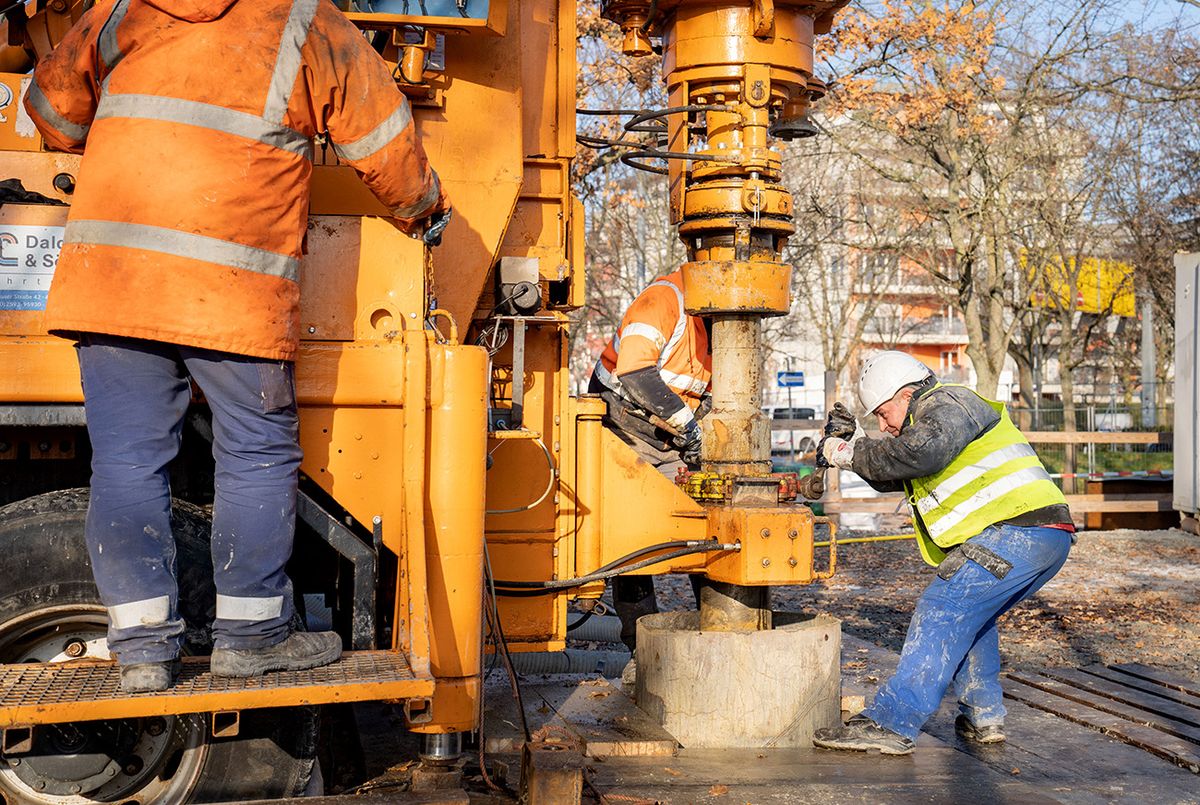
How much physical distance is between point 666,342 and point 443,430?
2.27 metres

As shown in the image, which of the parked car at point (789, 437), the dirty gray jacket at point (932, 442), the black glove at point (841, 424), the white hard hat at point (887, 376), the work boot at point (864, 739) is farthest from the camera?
the parked car at point (789, 437)

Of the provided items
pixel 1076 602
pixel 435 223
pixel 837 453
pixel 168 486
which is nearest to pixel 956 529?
pixel 837 453

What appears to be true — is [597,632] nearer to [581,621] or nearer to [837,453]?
[581,621]

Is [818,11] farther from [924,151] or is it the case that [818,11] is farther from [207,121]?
[924,151]

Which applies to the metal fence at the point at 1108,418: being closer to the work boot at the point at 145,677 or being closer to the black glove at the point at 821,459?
the black glove at the point at 821,459

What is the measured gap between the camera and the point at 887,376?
5156 millimetres

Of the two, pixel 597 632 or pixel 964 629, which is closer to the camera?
pixel 964 629

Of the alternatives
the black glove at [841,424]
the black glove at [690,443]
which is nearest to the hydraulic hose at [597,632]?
the black glove at [690,443]

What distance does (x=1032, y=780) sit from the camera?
14.6 ft

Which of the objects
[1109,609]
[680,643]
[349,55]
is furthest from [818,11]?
[1109,609]

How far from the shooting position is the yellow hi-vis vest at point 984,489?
16.3 ft

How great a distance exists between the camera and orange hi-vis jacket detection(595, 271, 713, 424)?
229 inches

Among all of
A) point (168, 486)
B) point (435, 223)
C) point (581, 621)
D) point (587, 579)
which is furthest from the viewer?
point (581, 621)

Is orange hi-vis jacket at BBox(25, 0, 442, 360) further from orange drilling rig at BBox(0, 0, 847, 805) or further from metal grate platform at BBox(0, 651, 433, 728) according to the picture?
metal grate platform at BBox(0, 651, 433, 728)
